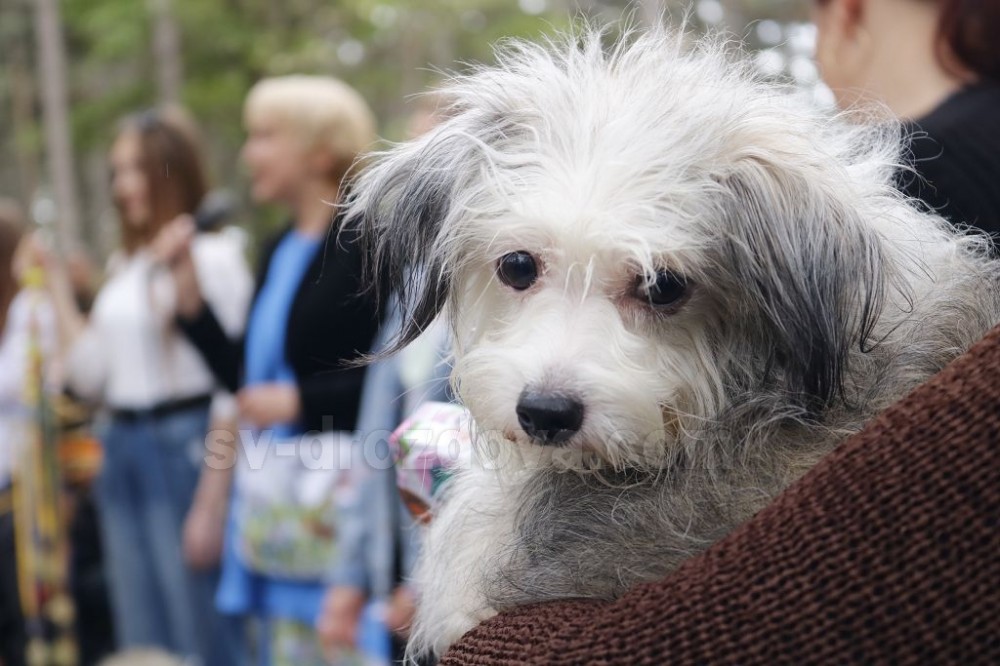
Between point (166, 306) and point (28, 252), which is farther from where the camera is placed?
point (28, 252)

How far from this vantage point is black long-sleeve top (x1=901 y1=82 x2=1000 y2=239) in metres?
1.91

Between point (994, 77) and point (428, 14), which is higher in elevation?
point (994, 77)

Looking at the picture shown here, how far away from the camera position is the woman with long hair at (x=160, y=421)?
5242 millimetres

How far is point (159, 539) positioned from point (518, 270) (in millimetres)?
4212

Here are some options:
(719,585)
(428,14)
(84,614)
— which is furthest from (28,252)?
(428,14)

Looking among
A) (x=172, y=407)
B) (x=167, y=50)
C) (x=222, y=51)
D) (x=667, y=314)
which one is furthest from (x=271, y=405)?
(x=222, y=51)

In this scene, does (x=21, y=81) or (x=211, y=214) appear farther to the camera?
(x=21, y=81)

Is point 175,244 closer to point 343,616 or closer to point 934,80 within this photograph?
point 343,616

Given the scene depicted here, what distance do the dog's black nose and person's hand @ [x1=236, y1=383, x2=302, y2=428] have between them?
8.35 feet

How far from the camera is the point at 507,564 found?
160cm

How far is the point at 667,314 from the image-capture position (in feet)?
5.32

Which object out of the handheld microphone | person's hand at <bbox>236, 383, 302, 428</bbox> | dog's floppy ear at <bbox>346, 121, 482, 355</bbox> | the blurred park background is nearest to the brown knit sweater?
dog's floppy ear at <bbox>346, 121, 482, 355</bbox>

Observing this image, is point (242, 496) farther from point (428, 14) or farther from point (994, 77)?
point (428, 14)

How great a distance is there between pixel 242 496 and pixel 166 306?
1434mm
